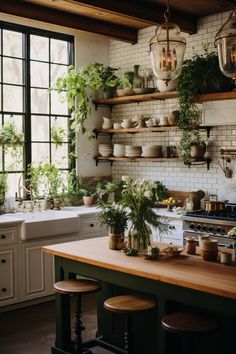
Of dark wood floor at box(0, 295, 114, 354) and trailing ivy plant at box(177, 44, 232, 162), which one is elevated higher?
trailing ivy plant at box(177, 44, 232, 162)

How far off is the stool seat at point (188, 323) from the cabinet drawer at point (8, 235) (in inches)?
119

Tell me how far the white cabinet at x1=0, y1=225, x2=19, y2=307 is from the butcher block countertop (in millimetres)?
1633

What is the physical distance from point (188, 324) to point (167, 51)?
1.93 m

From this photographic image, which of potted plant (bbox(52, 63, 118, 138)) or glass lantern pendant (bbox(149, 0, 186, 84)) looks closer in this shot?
glass lantern pendant (bbox(149, 0, 186, 84))

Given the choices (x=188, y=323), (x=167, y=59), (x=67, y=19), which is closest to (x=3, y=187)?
(x=67, y=19)

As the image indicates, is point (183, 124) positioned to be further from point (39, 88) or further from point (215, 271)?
point (215, 271)

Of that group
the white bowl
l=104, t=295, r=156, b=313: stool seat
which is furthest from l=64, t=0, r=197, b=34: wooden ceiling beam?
l=104, t=295, r=156, b=313: stool seat

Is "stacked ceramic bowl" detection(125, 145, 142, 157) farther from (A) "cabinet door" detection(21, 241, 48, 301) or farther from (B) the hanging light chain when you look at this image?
(B) the hanging light chain

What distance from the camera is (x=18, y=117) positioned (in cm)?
736

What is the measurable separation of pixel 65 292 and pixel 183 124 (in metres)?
3.39

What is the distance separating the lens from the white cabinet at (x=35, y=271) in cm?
632

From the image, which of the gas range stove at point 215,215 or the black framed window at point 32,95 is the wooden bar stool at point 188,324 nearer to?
the gas range stove at point 215,215

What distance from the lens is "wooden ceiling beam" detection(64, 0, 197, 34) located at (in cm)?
618

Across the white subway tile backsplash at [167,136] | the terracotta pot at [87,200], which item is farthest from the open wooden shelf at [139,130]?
the terracotta pot at [87,200]
